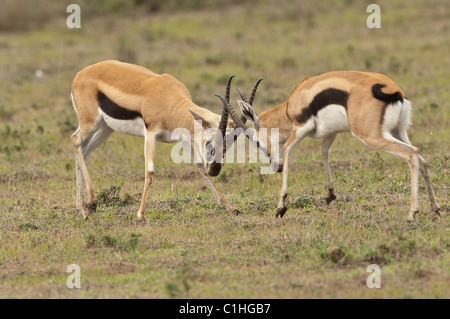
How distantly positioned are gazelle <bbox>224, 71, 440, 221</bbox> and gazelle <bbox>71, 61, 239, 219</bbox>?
56 centimetres

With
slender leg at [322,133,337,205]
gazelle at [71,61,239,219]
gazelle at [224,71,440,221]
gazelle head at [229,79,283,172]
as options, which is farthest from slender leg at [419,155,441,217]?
gazelle at [71,61,239,219]

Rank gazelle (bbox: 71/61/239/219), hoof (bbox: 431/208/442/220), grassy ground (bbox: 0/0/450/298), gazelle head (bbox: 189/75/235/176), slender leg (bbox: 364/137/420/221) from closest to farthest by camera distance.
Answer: grassy ground (bbox: 0/0/450/298), slender leg (bbox: 364/137/420/221), hoof (bbox: 431/208/442/220), gazelle head (bbox: 189/75/235/176), gazelle (bbox: 71/61/239/219)

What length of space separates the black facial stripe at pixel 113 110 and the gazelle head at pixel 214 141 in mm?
778

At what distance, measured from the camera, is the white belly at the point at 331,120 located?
7.14m

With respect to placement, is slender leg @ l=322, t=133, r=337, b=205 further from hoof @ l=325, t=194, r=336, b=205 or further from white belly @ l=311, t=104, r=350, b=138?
white belly @ l=311, t=104, r=350, b=138

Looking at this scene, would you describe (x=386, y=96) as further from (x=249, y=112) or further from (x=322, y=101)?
(x=249, y=112)

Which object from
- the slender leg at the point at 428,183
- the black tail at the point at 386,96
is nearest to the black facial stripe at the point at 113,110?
the black tail at the point at 386,96

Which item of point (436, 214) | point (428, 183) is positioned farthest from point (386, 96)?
point (436, 214)

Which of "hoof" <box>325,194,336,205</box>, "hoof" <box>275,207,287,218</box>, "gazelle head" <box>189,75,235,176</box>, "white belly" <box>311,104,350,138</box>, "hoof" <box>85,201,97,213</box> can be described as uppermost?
"white belly" <box>311,104,350,138</box>

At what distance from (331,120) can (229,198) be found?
1951mm

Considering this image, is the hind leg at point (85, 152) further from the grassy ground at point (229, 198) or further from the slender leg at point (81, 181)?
the grassy ground at point (229, 198)

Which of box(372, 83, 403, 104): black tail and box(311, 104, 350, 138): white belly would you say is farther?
box(311, 104, 350, 138): white belly

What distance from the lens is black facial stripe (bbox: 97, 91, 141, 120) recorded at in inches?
316
